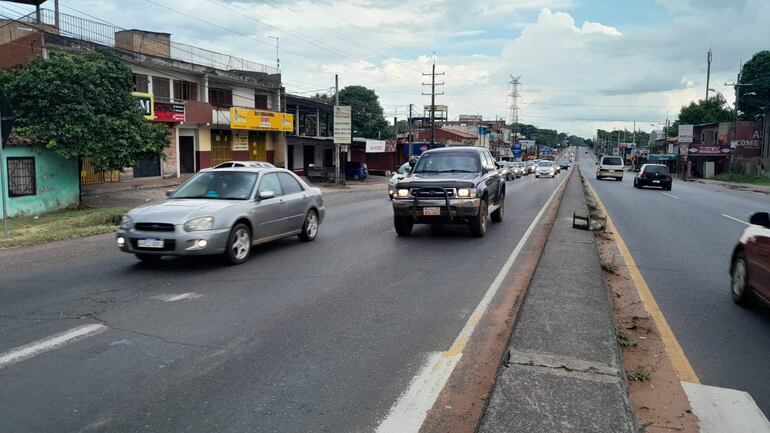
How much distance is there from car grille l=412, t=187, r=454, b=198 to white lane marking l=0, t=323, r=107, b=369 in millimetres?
7102

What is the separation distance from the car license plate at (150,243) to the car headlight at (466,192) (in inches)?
228

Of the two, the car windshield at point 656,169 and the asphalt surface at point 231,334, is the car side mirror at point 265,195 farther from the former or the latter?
the car windshield at point 656,169

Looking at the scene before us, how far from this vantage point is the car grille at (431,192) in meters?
11.9

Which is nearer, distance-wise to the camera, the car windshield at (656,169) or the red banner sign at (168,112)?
the red banner sign at (168,112)

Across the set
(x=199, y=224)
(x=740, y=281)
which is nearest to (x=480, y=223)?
(x=740, y=281)

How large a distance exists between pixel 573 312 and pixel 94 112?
17.8m

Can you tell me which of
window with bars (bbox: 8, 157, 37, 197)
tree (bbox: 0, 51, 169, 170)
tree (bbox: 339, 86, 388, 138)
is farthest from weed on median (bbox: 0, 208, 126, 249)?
tree (bbox: 339, 86, 388, 138)

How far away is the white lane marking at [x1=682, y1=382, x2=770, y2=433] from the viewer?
3.97 meters

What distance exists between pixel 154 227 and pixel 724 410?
23.9 ft

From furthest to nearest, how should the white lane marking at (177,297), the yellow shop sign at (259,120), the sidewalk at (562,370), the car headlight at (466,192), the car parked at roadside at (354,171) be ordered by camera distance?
1. the car parked at roadside at (354,171)
2. the yellow shop sign at (259,120)
3. the car headlight at (466,192)
4. the white lane marking at (177,297)
5. the sidewalk at (562,370)

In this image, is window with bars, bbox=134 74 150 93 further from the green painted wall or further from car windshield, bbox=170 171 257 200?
car windshield, bbox=170 171 257 200

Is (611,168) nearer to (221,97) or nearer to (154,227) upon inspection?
(221,97)

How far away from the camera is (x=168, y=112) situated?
2992 centimetres

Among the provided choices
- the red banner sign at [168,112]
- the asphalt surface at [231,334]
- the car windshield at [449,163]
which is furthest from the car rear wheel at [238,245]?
the red banner sign at [168,112]
